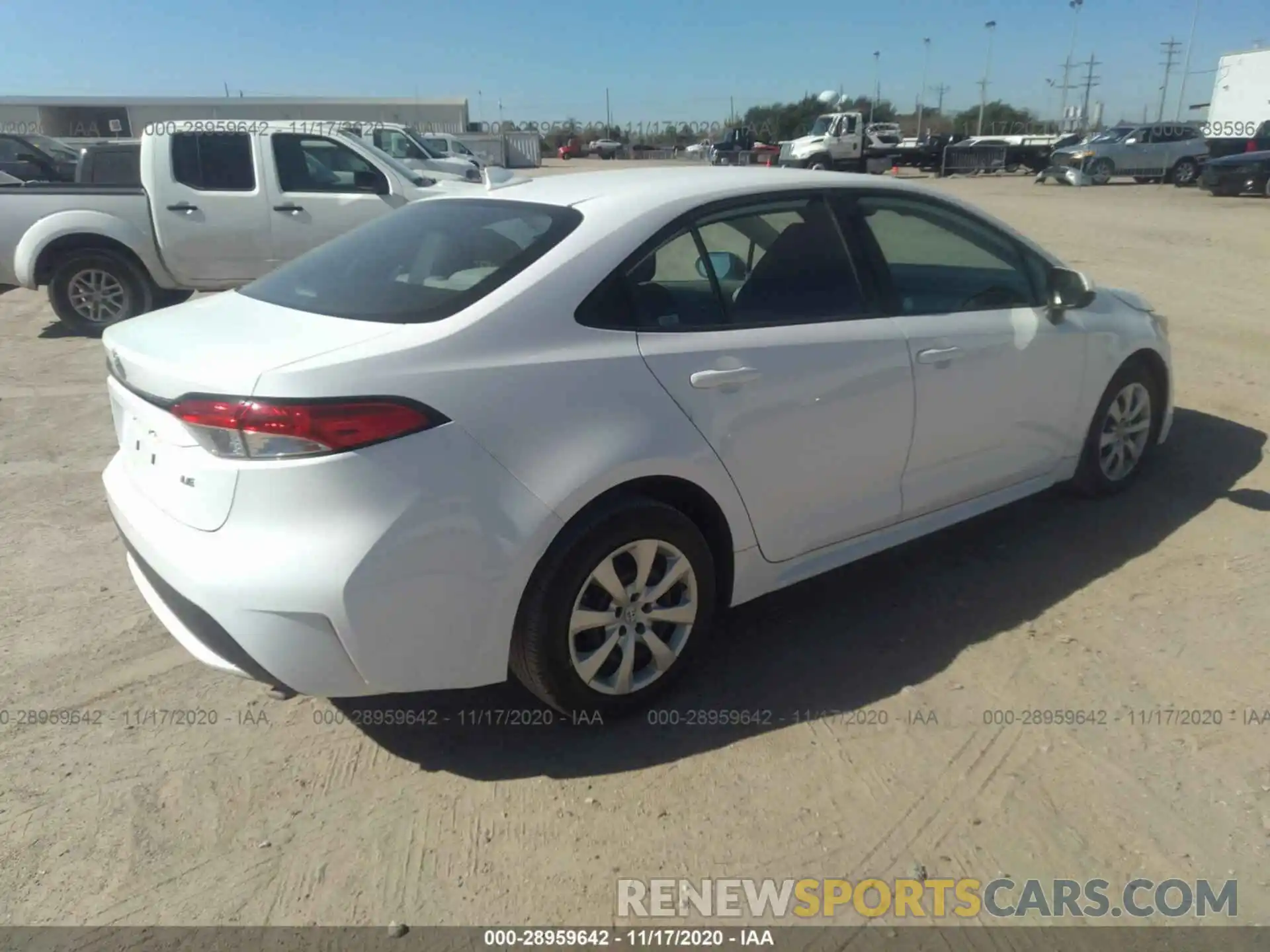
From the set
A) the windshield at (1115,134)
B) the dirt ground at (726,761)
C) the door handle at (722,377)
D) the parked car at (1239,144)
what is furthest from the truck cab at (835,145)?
the door handle at (722,377)

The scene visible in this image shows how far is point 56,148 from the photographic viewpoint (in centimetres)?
1956

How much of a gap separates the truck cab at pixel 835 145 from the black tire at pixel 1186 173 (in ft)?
35.1

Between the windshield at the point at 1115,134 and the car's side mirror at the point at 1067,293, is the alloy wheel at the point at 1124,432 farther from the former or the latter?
the windshield at the point at 1115,134

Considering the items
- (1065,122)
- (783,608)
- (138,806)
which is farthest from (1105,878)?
(1065,122)

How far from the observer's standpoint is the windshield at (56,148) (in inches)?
730

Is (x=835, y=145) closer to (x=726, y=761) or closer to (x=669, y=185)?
(x=669, y=185)

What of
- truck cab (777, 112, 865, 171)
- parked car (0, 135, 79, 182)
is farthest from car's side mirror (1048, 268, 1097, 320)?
→ truck cab (777, 112, 865, 171)

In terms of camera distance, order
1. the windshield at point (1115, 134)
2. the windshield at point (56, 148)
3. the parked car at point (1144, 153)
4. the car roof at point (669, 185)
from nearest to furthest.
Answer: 1. the car roof at point (669, 185)
2. the windshield at point (56, 148)
3. the parked car at point (1144, 153)
4. the windshield at point (1115, 134)

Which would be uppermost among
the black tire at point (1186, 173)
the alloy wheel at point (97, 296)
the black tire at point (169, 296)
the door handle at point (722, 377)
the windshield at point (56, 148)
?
the windshield at point (56, 148)

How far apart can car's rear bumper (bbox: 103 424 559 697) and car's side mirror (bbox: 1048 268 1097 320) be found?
8.70ft

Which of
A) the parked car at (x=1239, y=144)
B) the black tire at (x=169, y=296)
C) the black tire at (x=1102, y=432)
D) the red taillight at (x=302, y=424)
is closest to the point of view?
the red taillight at (x=302, y=424)

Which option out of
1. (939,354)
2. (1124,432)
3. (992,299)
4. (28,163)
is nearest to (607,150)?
(28,163)

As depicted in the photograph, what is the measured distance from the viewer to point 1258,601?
3.77m

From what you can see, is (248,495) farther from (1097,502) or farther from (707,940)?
(1097,502)
